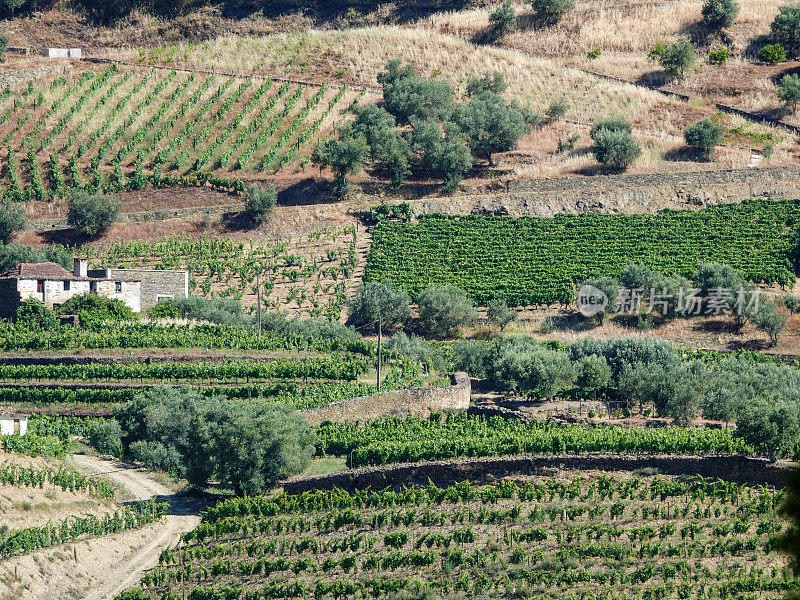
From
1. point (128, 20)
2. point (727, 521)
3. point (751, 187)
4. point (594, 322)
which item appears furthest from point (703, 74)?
point (727, 521)

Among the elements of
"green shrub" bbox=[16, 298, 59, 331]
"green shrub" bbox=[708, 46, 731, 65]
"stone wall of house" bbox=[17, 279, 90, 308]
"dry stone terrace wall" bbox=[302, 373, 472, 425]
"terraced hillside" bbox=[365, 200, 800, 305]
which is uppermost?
"green shrub" bbox=[708, 46, 731, 65]

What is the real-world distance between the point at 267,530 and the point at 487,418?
12.8 metres

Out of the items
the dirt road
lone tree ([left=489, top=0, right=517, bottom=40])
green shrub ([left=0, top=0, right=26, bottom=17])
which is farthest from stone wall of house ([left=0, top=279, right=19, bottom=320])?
green shrub ([left=0, top=0, right=26, bottom=17])

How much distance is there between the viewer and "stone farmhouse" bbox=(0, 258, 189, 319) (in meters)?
59.4

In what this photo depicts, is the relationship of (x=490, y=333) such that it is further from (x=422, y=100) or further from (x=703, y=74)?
(x=703, y=74)

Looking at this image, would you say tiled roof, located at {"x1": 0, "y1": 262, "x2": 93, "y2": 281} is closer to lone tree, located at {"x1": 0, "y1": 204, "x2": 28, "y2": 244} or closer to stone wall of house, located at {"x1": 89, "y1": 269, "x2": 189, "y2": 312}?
stone wall of house, located at {"x1": 89, "y1": 269, "x2": 189, "y2": 312}

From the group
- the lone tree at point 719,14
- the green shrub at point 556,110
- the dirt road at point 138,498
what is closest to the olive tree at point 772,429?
the dirt road at point 138,498

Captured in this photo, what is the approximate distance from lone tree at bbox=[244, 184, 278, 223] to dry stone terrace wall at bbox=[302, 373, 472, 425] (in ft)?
92.9

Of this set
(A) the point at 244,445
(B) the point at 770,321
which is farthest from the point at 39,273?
(B) the point at 770,321

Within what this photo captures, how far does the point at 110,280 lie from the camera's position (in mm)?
61312

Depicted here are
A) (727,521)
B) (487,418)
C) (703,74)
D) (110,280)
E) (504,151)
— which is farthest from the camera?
(703,74)

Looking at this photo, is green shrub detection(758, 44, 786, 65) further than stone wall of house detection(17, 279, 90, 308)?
Yes

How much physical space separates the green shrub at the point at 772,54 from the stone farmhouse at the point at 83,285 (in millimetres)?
48327

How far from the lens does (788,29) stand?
94812mm
